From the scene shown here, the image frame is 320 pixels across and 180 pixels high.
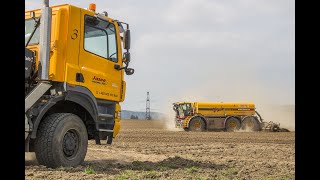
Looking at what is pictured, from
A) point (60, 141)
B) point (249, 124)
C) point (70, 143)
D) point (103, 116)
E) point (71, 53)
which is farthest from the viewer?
point (249, 124)

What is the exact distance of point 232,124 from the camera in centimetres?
2956

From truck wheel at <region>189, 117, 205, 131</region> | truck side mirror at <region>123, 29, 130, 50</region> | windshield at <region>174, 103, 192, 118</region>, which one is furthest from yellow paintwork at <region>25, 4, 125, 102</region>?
windshield at <region>174, 103, 192, 118</region>

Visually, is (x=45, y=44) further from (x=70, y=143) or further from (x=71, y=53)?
(x=70, y=143)

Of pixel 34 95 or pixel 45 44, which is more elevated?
pixel 45 44

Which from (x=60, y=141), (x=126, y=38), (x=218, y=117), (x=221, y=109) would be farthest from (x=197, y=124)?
(x=60, y=141)

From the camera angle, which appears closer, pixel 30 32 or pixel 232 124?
pixel 30 32

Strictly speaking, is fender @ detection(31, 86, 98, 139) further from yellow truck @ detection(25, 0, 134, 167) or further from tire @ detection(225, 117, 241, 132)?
tire @ detection(225, 117, 241, 132)

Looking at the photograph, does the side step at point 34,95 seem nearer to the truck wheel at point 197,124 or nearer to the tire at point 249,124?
the truck wheel at point 197,124

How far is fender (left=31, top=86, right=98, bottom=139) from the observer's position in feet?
23.3

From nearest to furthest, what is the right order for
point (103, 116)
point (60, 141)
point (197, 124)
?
1. point (60, 141)
2. point (103, 116)
3. point (197, 124)

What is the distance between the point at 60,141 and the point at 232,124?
2353 centimetres

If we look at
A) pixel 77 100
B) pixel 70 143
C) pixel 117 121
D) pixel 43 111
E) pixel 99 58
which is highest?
pixel 99 58

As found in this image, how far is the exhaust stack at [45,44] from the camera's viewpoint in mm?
7465
